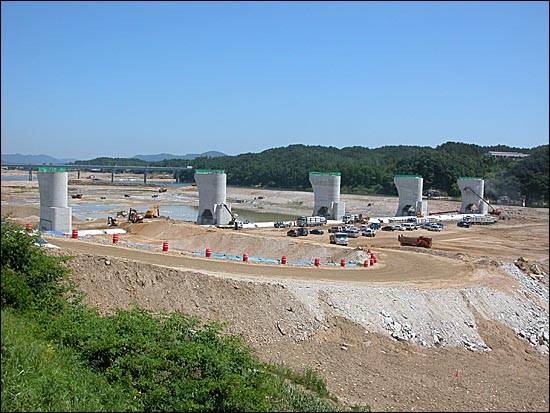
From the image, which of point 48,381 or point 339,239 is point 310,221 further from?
point 48,381

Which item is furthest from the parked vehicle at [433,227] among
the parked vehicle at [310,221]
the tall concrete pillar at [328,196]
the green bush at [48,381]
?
the green bush at [48,381]

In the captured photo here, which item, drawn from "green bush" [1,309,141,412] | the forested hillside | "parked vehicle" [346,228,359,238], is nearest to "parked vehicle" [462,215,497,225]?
the forested hillside

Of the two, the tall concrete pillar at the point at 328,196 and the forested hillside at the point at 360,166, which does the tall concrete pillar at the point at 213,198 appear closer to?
the tall concrete pillar at the point at 328,196

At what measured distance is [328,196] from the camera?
175 feet

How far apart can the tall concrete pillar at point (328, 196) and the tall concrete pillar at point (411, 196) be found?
9.46m

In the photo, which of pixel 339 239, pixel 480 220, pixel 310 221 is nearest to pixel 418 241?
pixel 339 239

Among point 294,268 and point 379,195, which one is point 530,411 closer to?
point 294,268

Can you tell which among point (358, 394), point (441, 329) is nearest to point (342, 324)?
point (441, 329)

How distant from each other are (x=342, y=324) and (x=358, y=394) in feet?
17.3

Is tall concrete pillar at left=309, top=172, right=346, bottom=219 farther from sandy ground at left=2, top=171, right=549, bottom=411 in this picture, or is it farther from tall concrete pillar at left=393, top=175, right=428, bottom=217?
sandy ground at left=2, top=171, right=549, bottom=411

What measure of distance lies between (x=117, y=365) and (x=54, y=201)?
28226 mm

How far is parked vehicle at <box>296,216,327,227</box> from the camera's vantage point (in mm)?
48250

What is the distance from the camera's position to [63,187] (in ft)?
122

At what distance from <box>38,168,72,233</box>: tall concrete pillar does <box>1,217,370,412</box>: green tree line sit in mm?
23135
